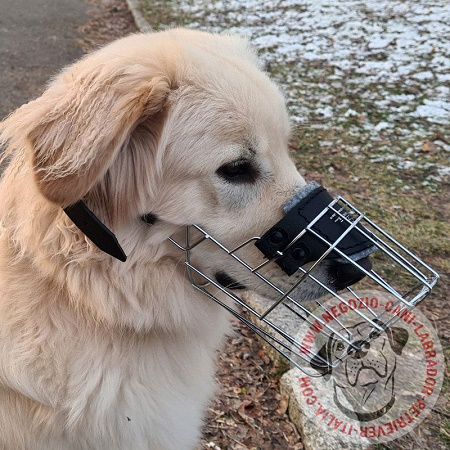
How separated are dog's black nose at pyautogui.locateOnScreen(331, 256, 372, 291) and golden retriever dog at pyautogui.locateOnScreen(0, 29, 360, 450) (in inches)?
6.6

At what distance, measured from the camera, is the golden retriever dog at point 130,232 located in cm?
163

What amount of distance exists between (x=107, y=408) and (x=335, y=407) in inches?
47.4

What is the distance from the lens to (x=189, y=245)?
171 centimetres

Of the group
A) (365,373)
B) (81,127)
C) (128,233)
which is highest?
(81,127)

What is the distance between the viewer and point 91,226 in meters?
1.58

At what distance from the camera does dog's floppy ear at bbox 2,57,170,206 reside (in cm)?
144

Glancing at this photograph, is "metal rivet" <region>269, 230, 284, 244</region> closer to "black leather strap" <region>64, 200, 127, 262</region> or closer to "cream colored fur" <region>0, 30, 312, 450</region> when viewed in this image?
"cream colored fur" <region>0, 30, 312, 450</region>

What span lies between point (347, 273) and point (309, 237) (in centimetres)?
22

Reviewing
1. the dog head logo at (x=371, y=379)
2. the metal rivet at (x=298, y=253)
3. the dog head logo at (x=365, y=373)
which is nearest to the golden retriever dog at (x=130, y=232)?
the metal rivet at (x=298, y=253)

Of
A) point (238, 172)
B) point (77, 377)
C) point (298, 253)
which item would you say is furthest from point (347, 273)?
point (77, 377)

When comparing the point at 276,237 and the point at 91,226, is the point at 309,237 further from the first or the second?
the point at 91,226

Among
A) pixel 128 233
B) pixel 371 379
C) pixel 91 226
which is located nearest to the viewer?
pixel 91 226

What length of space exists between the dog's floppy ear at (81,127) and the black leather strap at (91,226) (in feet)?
0.30

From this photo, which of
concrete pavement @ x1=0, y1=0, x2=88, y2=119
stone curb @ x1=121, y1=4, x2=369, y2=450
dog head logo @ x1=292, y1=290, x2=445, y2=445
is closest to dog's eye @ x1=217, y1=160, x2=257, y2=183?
dog head logo @ x1=292, y1=290, x2=445, y2=445
